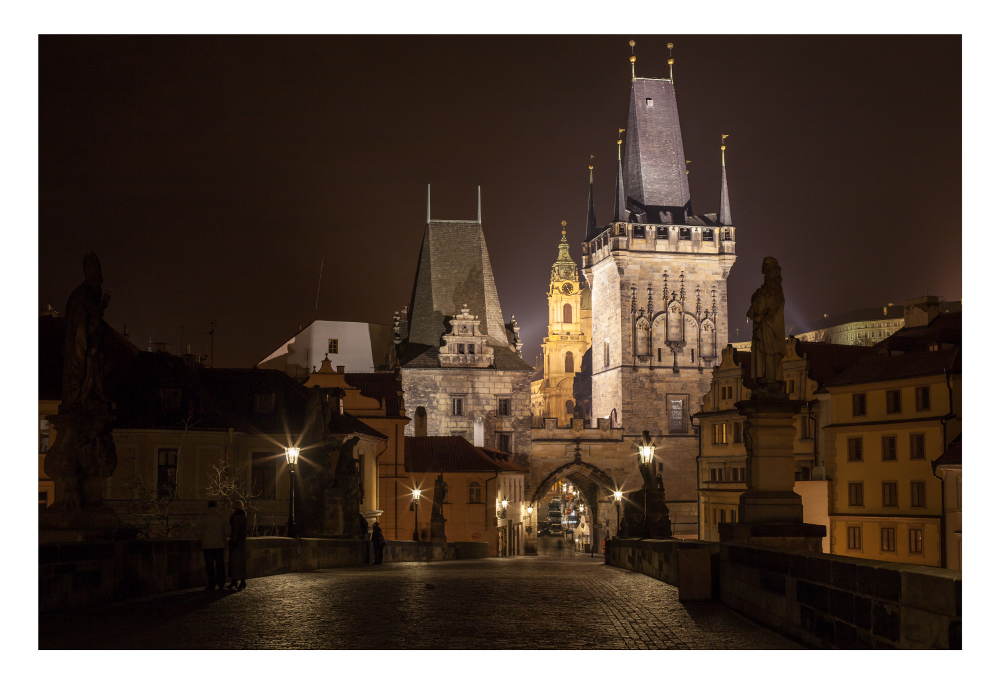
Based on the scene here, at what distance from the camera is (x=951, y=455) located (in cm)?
3328

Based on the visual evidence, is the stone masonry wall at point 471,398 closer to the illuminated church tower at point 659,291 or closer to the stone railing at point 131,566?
the illuminated church tower at point 659,291

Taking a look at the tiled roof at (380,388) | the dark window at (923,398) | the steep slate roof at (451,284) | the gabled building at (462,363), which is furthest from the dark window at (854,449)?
the steep slate roof at (451,284)

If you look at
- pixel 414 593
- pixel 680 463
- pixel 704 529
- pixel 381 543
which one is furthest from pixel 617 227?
pixel 414 593

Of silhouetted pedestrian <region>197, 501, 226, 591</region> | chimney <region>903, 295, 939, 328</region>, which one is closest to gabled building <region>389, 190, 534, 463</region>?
chimney <region>903, 295, 939, 328</region>

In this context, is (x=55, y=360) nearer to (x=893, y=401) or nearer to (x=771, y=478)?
(x=893, y=401)

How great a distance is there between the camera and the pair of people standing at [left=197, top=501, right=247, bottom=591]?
14.4 meters

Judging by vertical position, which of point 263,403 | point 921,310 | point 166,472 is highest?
point 921,310

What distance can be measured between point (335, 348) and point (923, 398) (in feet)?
151

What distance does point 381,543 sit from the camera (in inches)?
899

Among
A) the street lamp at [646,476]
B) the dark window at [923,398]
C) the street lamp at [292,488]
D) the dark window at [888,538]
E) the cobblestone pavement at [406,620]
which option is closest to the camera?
the cobblestone pavement at [406,620]

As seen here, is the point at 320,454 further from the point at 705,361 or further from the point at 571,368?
the point at 571,368

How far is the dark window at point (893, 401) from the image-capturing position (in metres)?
37.6

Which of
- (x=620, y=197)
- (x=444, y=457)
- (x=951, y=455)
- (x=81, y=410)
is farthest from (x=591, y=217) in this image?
(x=81, y=410)

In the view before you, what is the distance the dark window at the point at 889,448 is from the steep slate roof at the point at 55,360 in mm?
23359
